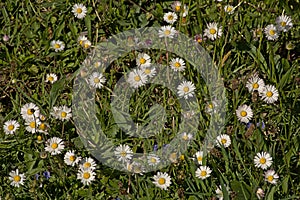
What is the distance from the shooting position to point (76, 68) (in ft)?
7.91

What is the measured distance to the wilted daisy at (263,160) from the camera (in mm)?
2023

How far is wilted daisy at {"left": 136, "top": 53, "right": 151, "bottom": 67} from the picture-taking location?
2.34 m

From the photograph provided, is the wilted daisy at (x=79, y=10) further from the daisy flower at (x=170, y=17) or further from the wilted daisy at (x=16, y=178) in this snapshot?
the wilted daisy at (x=16, y=178)

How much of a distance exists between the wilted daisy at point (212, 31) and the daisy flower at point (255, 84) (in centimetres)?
21

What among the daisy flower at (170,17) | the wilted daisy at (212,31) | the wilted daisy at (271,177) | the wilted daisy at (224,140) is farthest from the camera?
the daisy flower at (170,17)

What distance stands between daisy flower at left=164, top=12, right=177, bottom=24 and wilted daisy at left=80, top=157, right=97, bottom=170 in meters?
0.62

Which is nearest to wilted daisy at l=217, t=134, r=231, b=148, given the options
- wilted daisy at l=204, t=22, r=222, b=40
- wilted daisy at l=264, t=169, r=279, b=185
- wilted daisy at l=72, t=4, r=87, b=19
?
wilted daisy at l=264, t=169, r=279, b=185

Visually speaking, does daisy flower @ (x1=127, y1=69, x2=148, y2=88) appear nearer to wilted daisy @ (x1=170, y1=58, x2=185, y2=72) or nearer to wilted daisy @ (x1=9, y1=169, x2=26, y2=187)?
wilted daisy @ (x1=170, y1=58, x2=185, y2=72)

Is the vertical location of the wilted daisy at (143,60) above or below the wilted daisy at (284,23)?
below

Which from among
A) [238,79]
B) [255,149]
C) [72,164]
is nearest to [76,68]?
[72,164]

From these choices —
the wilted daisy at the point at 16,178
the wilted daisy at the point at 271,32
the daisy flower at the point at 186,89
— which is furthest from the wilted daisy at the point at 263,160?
the wilted daisy at the point at 16,178

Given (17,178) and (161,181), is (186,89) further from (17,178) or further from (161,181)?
(17,178)

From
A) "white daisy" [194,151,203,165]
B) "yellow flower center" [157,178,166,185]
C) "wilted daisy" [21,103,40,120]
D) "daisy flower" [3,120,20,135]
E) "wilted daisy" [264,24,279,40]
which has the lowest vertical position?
"yellow flower center" [157,178,166,185]

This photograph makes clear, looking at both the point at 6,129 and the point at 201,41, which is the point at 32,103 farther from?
the point at 201,41
